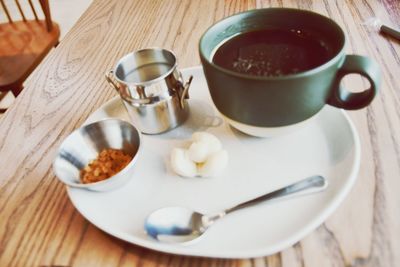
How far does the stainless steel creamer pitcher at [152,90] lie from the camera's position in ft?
1.66

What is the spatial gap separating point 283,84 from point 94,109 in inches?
15.2

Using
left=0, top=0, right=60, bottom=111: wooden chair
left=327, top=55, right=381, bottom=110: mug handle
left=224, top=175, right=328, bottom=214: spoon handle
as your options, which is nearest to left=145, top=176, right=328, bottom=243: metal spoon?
left=224, top=175, right=328, bottom=214: spoon handle

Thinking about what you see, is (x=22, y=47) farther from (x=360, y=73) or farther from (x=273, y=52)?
(x=360, y=73)

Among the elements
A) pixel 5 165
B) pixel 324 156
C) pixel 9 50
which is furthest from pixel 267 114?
pixel 9 50

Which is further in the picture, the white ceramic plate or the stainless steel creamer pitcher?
the stainless steel creamer pitcher

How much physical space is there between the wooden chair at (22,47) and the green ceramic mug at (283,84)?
0.82 metres

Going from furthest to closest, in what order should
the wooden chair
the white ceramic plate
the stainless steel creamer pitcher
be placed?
the wooden chair, the stainless steel creamer pitcher, the white ceramic plate

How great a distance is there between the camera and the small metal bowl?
1.50 feet

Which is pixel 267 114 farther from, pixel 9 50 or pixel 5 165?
pixel 9 50

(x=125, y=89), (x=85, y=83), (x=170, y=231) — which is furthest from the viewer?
(x=85, y=83)

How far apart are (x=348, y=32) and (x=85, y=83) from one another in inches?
22.6

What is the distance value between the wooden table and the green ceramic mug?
0.37 feet

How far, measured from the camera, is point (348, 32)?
0.77m

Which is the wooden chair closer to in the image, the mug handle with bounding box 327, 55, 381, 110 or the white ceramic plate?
the white ceramic plate
